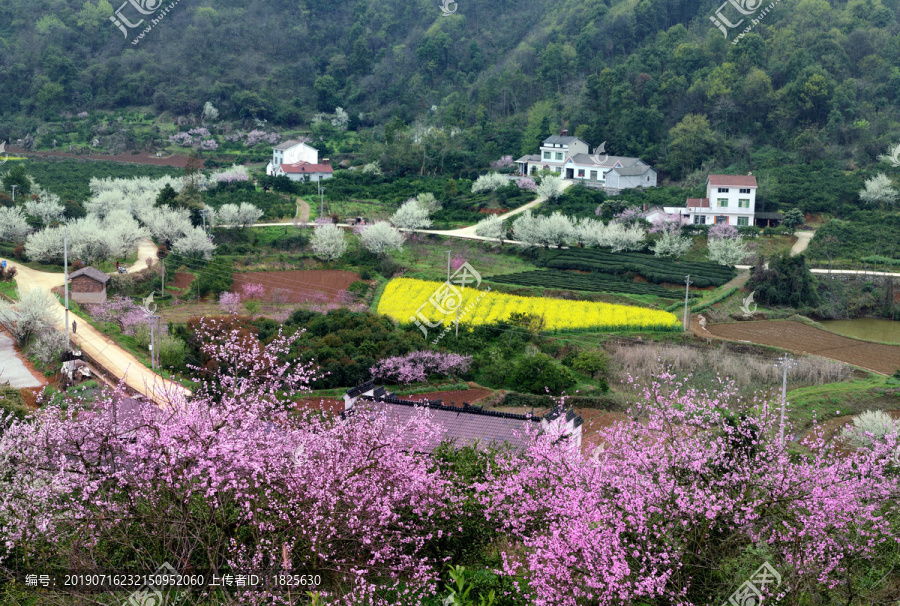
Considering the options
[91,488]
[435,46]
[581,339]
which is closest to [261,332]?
[581,339]

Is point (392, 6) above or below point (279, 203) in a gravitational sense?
above

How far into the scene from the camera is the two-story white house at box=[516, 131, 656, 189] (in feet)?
173

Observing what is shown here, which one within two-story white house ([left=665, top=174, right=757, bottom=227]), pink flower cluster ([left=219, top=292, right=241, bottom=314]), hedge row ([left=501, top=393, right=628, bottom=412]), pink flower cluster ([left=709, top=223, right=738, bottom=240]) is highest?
two-story white house ([left=665, top=174, right=757, bottom=227])

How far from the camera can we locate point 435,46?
7838 centimetres

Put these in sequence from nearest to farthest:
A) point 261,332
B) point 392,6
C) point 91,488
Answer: point 91,488 < point 261,332 < point 392,6

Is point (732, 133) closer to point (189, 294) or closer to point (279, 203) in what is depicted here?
point (279, 203)

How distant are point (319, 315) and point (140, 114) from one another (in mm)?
47330

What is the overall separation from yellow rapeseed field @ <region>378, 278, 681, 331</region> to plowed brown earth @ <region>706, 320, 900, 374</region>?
230 cm

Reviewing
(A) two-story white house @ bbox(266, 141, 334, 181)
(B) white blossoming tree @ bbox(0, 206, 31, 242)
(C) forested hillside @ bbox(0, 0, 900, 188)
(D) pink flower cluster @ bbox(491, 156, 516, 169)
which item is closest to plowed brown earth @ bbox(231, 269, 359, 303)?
(B) white blossoming tree @ bbox(0, 206, 31, 242)
